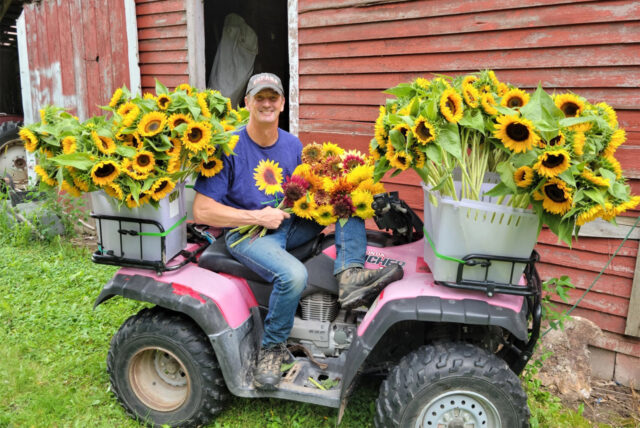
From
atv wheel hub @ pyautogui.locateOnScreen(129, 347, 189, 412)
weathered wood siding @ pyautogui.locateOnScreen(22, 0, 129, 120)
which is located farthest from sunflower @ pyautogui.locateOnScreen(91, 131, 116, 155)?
weathered wood siding @ pyautogui.locateOnScreen(22, 0, 129, 120)

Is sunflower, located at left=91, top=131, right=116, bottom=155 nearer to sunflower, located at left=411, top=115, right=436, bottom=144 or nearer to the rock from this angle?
sunflower, located at left=411, top=115, right=436, bottom=144

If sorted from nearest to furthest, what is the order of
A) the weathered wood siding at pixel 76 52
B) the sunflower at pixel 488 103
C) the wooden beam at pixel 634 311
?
the sunflower at pixel 488 103, the wooden beam at pixel 634 311, the weathered wood siding at pixel 76 52

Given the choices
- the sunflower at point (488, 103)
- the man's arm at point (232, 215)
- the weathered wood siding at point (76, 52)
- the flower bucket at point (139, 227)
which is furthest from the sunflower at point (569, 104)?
the weathered wood siding at point (76, 52)

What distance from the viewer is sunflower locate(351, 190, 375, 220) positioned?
2375 millimetres

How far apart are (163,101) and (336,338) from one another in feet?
5.03

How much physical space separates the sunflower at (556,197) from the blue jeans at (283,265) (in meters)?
0.98

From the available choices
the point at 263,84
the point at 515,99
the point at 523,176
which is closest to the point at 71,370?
the point at 263,84

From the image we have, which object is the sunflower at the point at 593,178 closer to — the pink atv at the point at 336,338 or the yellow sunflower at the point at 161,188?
the pink atv at the point at 336,338

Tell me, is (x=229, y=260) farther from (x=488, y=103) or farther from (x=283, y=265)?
(x=488, y=103)

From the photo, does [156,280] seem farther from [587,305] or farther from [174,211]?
[587,305]

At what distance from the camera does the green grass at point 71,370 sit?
2.63 metres

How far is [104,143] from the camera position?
209 centimetres

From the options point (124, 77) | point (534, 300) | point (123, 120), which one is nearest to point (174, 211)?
point (123, 120)

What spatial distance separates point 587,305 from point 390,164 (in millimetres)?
2559
